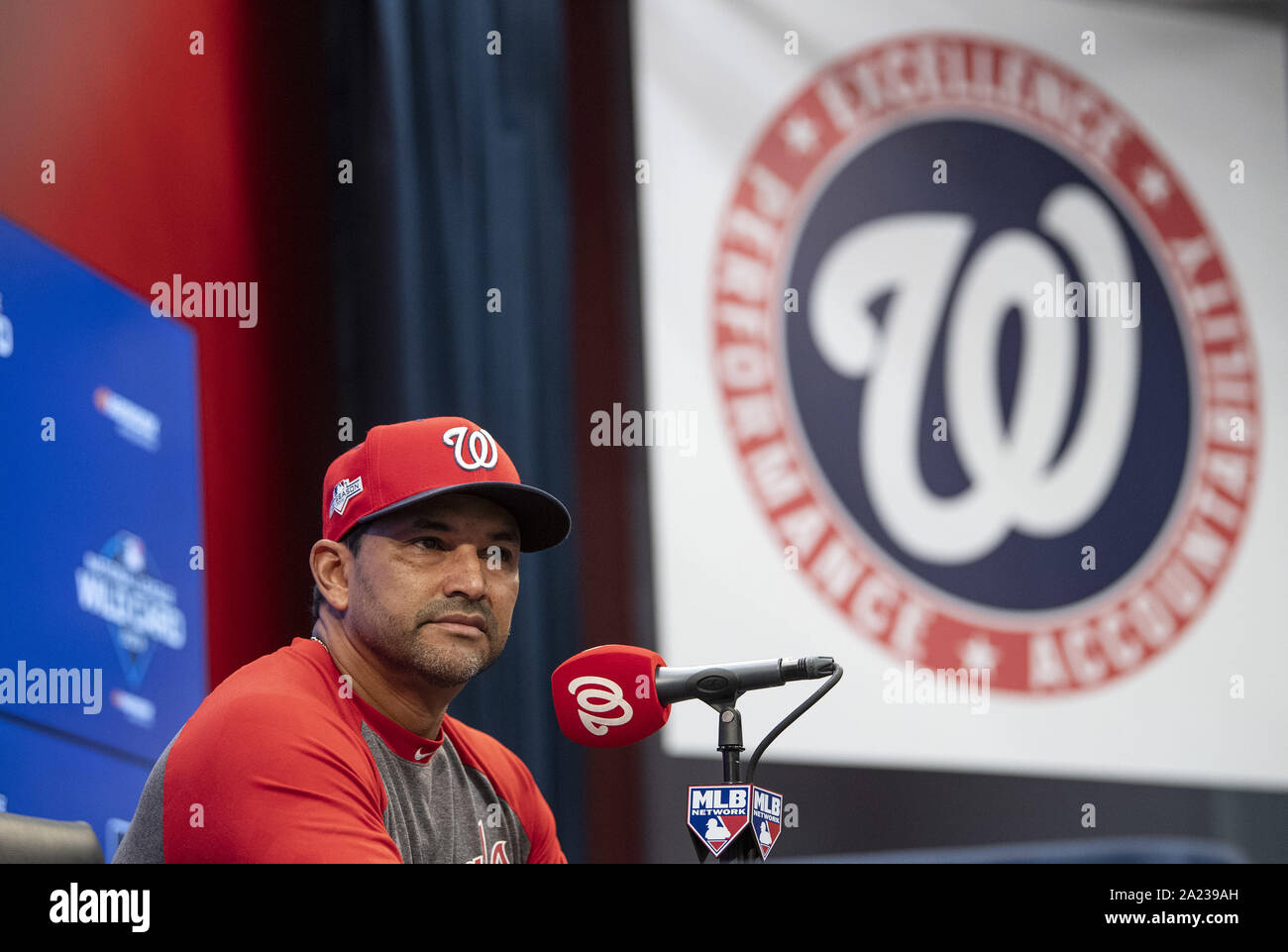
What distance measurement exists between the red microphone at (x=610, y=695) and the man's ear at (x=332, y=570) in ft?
1.28

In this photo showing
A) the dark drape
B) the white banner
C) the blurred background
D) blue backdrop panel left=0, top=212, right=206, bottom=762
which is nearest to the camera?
blue backdrop panel left=0, top=212, right=206, bottom=762

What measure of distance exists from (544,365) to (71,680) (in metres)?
1.11

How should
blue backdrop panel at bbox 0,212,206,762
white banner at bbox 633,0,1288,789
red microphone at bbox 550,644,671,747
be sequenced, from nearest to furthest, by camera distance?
red microphone at bbox 550,644,671,747
blue backdrop panel at bbox 0,212,206,762
white banner at bbox 633,0,1288,789

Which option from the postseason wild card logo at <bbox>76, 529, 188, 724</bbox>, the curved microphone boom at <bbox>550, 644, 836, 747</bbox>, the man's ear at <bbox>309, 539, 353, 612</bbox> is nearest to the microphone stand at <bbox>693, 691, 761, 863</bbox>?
the curved microphone boom at <bbox>550, 644, 836, 747</bbox>

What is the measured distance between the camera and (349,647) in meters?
1.73

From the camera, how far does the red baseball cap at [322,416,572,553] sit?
5.43 ft

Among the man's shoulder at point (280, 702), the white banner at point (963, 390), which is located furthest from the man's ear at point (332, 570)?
the white banner at point (963, 390)

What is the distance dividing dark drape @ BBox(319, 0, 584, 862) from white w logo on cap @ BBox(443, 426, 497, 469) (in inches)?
42.5

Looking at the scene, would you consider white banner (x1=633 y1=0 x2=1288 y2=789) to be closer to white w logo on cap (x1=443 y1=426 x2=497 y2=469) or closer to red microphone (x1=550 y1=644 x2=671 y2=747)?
white w logo on cap (x1=443 y1=426 x2=497 y2=469)

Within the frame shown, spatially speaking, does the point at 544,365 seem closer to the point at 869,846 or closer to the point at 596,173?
the point at 596,173

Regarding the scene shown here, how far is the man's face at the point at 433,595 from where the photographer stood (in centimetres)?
168

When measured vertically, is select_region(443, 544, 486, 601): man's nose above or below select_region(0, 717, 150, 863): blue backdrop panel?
above
